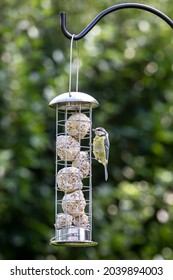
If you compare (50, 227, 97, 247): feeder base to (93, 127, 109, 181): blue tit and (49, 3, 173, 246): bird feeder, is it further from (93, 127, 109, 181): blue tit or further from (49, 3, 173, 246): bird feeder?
(93, 127, 109, 181): blue tit

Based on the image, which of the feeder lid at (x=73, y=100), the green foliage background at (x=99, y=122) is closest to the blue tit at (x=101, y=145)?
the feeder lid at (x=73, y=100)

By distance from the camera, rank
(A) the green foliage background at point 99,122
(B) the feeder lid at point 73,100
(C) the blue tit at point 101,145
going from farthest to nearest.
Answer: (A) the green foliage background at point 99,122
(C) the blue tit at point 101,145
(B) the feeder lid at point 73,100

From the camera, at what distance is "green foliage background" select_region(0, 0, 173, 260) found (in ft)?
31.1

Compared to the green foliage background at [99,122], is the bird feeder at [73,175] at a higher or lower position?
lower

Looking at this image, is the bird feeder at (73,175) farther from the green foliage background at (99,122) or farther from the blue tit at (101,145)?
the green foliage background at (99,122)

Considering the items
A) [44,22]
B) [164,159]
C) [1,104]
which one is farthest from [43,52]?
[164,159]

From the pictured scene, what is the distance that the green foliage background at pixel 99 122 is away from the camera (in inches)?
373

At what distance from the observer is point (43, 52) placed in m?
10.1

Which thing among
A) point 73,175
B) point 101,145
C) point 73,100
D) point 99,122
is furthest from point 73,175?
point 99,122

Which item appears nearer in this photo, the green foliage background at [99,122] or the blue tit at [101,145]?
the blue tit at [101,145]

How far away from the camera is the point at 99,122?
1030 cm

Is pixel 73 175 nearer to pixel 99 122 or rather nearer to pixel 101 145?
pixel 101 145

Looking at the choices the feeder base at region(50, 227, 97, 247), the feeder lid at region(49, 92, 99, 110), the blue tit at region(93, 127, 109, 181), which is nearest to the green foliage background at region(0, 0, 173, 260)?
the blue tit at region(93, 127, 109, 181)

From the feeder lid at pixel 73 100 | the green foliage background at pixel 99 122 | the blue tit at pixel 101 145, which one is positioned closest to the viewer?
the feeder lid at pixel 73 100
